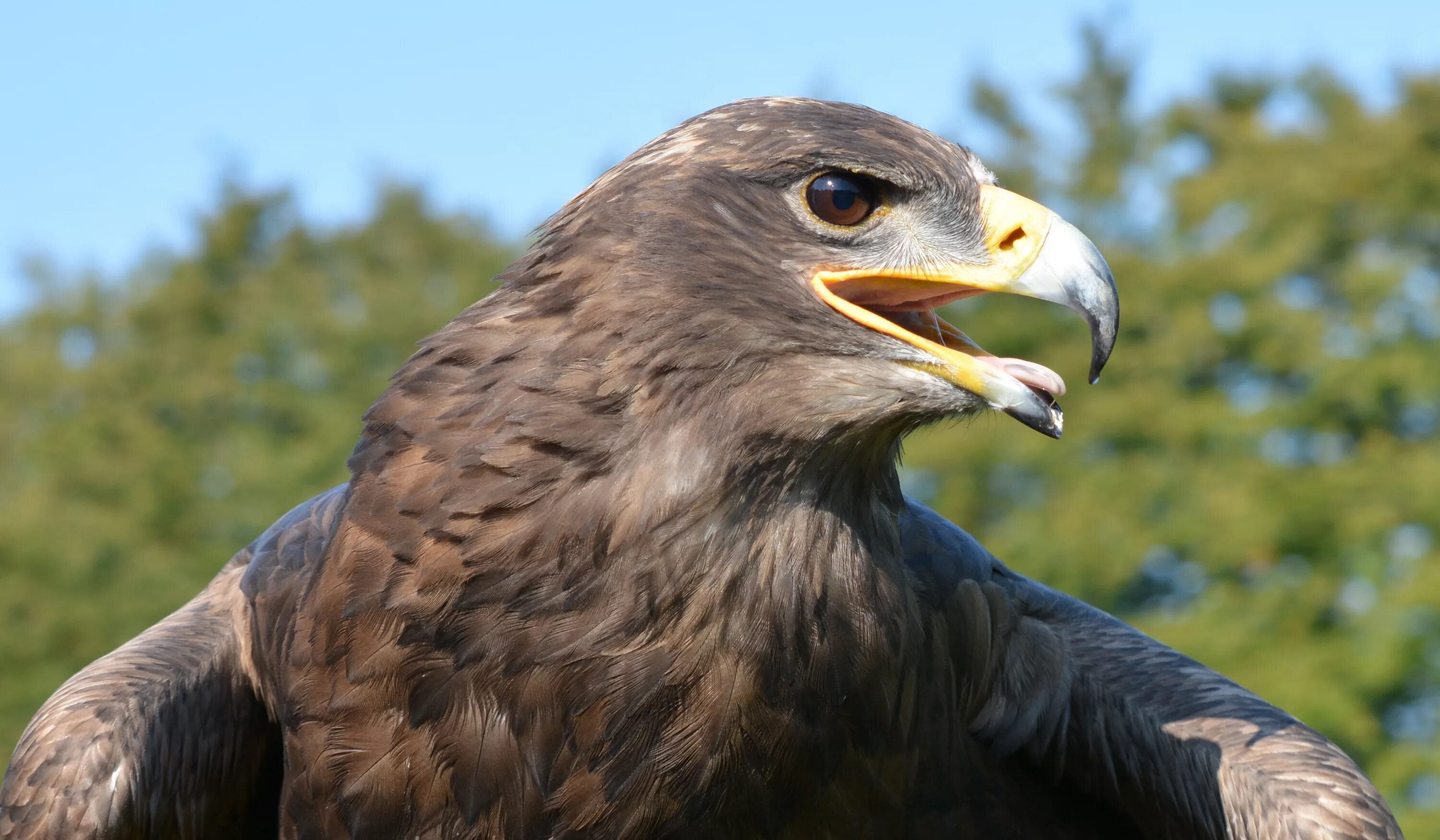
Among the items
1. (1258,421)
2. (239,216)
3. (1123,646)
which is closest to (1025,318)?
(1258,421)

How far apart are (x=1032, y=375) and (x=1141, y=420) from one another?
2888 cm

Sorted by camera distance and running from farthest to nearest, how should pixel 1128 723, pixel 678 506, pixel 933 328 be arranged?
pixel 1128 723 → pixel 933 328 → pixel 678 506

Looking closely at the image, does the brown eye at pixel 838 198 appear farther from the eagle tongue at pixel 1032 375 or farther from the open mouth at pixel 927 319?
the eagle tongue at pixel 1032 375

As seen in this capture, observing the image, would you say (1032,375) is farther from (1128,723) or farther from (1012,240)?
(1128,723)

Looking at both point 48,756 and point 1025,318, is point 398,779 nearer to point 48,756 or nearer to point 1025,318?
point 48,756

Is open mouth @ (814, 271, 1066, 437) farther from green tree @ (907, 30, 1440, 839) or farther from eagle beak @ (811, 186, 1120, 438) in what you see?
green tree @ (907, 30, 1440, 839)

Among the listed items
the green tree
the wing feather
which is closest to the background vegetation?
the green tree

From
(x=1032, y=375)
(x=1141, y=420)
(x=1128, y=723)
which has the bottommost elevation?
(x=1128, y=723)

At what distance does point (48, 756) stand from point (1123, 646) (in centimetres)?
299

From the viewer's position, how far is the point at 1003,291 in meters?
3.51

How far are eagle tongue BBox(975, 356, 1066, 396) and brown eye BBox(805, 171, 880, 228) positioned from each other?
0.44 meters

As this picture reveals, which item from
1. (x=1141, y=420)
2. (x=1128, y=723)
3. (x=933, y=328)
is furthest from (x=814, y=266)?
(x=1141, y=420)

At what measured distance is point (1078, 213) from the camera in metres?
37.5

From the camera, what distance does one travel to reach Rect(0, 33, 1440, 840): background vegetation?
27.7 meters
